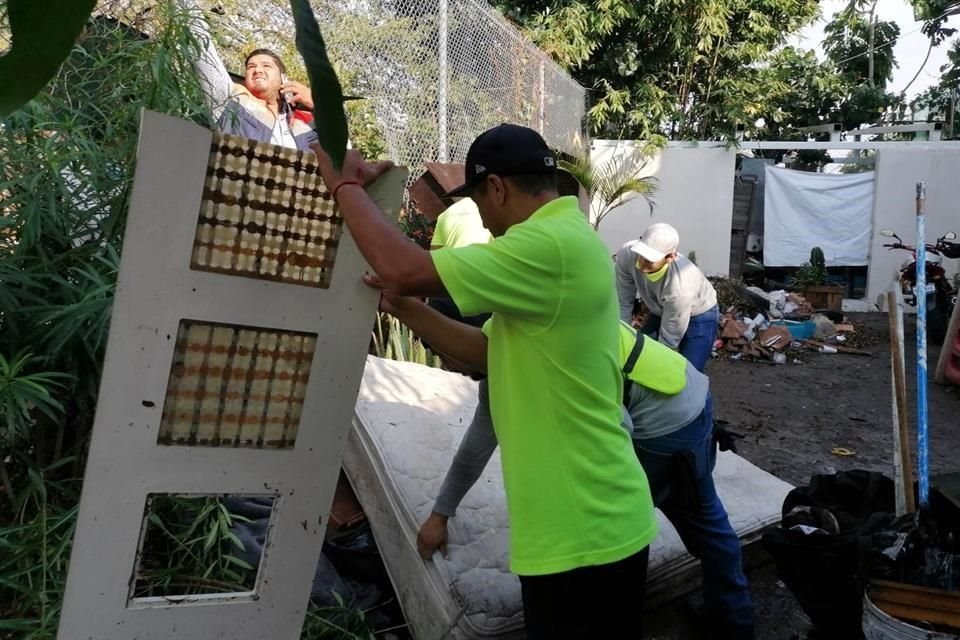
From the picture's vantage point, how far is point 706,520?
A: 2.49 metres

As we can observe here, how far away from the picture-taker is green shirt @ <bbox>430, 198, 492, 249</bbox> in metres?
3.66

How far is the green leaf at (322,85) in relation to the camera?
44 centimetres

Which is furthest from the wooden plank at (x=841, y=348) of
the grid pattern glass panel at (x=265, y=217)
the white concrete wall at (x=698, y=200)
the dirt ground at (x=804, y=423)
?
the grid pattern glass panel at (x=265, y=217)

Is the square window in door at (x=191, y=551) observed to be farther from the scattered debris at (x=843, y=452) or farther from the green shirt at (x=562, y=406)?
the scattered debris at (x=843, y=452)

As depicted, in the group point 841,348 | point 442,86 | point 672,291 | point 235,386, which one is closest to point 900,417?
point 672,291

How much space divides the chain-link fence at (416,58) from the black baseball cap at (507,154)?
2530 millimetres

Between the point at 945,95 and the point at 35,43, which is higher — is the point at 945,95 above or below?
above

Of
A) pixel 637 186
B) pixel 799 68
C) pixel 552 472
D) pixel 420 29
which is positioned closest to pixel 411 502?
pixel 552 472

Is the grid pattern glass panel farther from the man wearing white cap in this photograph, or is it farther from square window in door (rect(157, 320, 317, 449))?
the man wearing white cap

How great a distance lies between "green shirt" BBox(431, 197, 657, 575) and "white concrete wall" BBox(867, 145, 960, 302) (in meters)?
11.1

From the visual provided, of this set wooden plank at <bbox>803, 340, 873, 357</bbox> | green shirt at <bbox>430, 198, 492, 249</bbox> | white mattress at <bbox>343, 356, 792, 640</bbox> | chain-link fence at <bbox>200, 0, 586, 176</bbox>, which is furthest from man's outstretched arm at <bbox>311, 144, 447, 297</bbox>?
wooden plank at <bbox>803, 340, 873, 357</bbox>

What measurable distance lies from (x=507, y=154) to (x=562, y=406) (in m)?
0.54

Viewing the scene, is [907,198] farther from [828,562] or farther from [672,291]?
[828,562]

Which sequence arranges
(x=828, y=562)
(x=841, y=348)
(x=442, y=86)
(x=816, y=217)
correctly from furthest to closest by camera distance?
(x=816, y=217) < (x=841, y=348) < (x=442, y=86) < (x=828, y=562)
